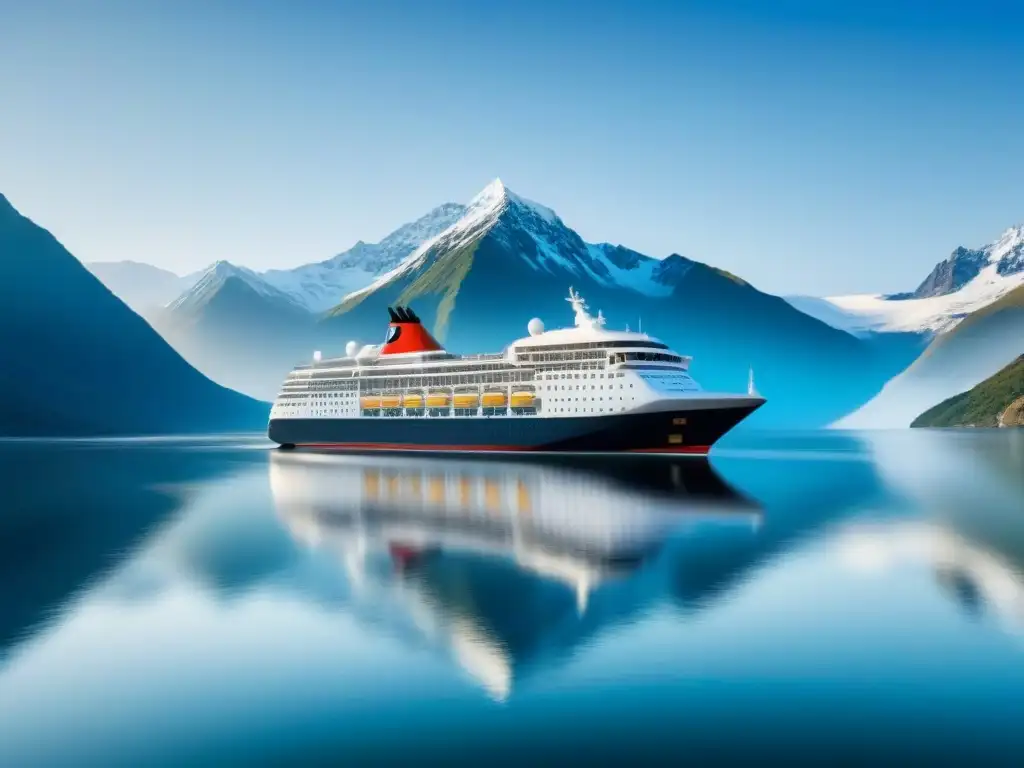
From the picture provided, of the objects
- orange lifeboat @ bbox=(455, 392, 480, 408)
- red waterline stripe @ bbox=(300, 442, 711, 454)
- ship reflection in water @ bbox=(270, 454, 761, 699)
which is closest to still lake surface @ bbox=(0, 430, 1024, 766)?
ship reflection in water @ bbox=(270, 454, 761, 699)

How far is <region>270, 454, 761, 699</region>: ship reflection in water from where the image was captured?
46.3 feet

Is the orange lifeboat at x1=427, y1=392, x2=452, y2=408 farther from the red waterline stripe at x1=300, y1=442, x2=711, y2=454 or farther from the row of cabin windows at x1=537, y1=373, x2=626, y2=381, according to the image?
the row of cabin windows at x1=537, y1=373, x2=626, y2=381

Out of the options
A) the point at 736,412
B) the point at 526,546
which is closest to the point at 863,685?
the point at 526,546

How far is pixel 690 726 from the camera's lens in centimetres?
1015

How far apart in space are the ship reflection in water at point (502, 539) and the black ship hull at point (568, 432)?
7790 mm

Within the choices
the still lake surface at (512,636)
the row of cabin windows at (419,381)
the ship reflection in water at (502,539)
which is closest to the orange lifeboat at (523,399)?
the row of cabin windows at (419,381)

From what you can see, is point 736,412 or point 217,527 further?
point 736,412

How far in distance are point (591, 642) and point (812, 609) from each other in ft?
Answer: 15.7

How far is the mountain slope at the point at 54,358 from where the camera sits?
547 feet

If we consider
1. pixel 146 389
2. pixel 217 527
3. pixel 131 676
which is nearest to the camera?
pixel 131 676

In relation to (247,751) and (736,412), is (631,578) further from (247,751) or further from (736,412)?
(736,412)

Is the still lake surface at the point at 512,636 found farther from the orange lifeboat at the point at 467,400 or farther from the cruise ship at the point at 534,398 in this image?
the orange lifeboat at the point at 467,400

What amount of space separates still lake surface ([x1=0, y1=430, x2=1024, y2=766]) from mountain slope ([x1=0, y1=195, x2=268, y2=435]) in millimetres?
154835

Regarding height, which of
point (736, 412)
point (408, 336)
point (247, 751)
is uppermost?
point (408, 336)
